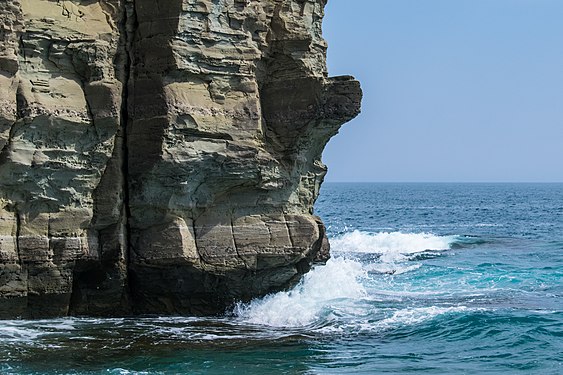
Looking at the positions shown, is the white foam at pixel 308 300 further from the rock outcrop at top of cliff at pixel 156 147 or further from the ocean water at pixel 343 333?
the rock outcrop at top of cliff at pixel 156 147

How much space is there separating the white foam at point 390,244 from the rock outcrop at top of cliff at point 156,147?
61.8 ft

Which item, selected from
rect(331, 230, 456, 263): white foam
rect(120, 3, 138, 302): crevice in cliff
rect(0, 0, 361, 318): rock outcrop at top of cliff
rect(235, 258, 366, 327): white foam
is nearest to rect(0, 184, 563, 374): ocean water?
rect(235, 258, 366, 327): white foam

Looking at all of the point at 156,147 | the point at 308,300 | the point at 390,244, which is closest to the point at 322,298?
the point at 308,300

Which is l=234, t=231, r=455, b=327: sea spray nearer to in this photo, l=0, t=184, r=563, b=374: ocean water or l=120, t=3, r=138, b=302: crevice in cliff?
l=0, t=184, r=563, b=374: ocean water

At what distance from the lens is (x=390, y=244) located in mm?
47344

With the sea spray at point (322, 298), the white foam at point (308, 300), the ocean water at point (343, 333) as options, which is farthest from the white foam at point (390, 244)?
the white foam at point (308, 300)

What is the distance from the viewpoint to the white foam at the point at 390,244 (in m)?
44.2

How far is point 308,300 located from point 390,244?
22.9 meters

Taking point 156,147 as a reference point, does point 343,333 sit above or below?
below

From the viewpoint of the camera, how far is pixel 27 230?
67.0 feet

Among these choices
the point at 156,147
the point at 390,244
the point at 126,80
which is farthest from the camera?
the point at 390,244

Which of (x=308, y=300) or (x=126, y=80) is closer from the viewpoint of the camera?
(x=126, y=80)

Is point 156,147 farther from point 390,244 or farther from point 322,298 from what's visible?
point 390,244

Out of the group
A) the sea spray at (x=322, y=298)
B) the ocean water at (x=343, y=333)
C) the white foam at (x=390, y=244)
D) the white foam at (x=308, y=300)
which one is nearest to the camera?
the ocean water at (x=343, y=333)
